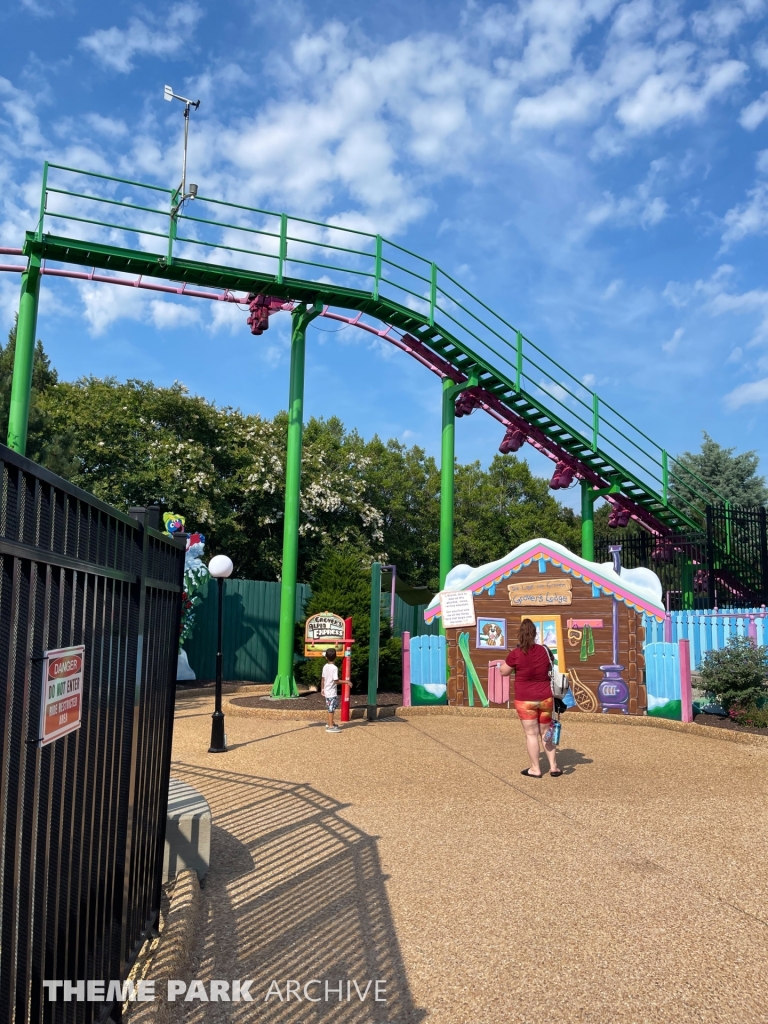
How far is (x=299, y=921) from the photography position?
15.0 feet

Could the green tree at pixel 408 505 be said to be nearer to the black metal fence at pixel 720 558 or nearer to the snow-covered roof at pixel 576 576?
the black metal fence at pixel 720 558

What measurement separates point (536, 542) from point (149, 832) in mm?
11121

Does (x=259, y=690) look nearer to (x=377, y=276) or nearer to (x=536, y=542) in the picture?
(x=536, y=542)

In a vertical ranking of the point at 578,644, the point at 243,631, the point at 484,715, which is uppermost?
the point at 578,644

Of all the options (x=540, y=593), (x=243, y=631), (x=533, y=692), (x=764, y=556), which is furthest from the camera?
(x=243, y=631)

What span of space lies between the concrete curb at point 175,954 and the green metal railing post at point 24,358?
10.3 meters

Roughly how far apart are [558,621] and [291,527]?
5.38 m

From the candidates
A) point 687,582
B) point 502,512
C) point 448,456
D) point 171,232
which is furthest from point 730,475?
point 171,232

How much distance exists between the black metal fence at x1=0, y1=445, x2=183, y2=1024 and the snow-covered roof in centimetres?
1082

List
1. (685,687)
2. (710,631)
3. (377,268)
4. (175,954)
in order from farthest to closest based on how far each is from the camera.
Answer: (377,268) → (710,631) → (685,687) → (175,954)

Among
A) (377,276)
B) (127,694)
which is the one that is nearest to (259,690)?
(377,276)

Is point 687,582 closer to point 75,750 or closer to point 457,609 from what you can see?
point 457,609

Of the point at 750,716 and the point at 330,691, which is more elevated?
the point at 330,691

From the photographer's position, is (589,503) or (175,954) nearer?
(175,954)
